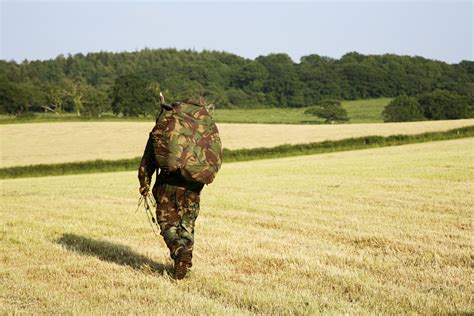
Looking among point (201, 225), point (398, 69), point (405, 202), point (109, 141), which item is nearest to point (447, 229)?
point (405, 202)

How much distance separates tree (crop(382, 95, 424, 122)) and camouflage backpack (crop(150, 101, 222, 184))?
87861 millimetres

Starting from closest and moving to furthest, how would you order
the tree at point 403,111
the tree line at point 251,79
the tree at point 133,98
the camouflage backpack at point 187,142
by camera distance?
Result: the camouflage backpack at point 187,142 < the tree at point 133,98 < the tree at point 403,111 < the tree line at point 251,79

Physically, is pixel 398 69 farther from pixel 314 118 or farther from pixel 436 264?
pixel 436 264

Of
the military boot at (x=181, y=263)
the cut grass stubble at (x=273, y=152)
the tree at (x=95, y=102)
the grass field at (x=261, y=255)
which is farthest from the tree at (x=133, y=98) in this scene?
the military boot at (x=181, y=263)

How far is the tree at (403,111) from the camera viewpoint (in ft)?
304

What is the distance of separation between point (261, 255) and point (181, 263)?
5.50 ft

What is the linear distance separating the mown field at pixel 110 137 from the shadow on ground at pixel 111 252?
103 feet

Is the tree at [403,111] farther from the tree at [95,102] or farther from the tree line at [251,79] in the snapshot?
the tree at [95,102]

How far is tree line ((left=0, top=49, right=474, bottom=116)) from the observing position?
10562cm

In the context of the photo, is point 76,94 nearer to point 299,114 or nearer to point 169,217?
point 299,114

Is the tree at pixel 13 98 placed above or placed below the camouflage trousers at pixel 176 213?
above

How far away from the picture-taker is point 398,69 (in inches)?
5084

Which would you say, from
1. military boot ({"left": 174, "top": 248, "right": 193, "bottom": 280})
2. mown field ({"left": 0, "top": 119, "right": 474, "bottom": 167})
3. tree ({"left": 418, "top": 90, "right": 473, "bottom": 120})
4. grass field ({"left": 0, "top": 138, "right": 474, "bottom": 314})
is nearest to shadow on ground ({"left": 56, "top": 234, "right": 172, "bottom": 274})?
grass field ({"left": 0, "top": 138, "right": 474, "bottom": 314})

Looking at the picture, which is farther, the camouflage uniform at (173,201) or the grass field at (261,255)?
the camouflage uniform at (173,201)
